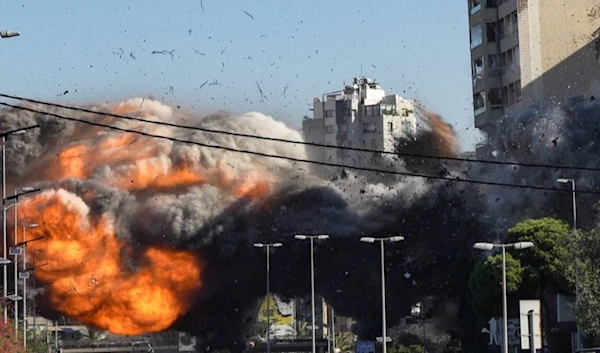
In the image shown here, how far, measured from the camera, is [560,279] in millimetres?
115312

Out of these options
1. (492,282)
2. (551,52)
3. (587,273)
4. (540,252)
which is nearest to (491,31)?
(551,52)

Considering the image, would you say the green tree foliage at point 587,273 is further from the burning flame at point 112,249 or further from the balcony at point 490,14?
the balcony at point 490,14

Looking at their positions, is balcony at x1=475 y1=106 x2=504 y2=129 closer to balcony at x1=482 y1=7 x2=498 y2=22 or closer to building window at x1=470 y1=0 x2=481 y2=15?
balcony at x1=482 y1=7 x2=498 y2=22

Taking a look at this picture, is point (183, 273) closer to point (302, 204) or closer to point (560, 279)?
point (302, 204)

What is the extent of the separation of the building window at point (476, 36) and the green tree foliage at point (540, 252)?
39.3 metres

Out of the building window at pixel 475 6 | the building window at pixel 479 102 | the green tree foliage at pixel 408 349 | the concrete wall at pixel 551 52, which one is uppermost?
the building window at pixel 475 6

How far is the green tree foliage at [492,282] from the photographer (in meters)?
120

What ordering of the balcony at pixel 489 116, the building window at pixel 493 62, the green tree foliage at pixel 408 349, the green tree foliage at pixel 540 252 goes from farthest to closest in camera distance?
the green tree foliage at pixel 408 349, the building window at pixel 493 62, the balcony at pixel 489 116, the green tree foliage at pixel 540 252

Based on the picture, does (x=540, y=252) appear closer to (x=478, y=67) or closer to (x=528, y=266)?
(x=528, y=266)

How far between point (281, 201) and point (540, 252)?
1403 inches

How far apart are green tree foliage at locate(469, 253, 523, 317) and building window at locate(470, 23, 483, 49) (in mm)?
36871

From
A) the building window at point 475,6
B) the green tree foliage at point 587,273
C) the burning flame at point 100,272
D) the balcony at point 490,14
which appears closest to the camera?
the green tree foliage at point 587,273

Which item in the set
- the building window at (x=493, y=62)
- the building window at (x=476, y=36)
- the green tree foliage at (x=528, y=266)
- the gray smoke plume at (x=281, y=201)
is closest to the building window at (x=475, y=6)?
the building window at (x=476, y=36)

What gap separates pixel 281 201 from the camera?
150m
